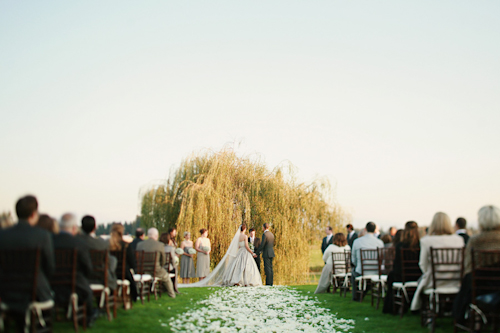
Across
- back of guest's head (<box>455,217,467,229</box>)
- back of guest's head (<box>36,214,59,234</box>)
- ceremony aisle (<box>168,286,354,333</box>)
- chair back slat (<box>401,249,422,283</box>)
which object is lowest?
ceremony aisle (<box>168,286,354,333</box>)

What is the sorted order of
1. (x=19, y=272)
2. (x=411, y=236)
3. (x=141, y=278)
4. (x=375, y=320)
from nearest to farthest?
(x=19, y=272)
(x=375, y=320)
(x=411, y=236)
(x=141, y=278)

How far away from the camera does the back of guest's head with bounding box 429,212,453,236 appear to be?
23.0 feet

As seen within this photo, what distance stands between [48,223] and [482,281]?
5.84 metres

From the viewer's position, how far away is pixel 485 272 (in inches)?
231

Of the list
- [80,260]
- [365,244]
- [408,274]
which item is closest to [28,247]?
[80,260]

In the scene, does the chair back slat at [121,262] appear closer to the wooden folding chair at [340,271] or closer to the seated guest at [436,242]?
the seated guest at [436,242]

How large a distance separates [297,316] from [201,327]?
7.75 feet

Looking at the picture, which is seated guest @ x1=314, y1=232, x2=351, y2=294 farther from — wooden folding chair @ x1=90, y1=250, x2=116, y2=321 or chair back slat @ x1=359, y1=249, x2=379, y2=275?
wooden folding chair @ x1=90, y1=250, x2=116, y2=321

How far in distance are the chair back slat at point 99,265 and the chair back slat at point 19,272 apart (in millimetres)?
1786

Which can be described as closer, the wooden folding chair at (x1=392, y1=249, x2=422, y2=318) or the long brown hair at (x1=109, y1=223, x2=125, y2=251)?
the wooden folding chair at (x1=392, y1=249, x2=422, y2=318)

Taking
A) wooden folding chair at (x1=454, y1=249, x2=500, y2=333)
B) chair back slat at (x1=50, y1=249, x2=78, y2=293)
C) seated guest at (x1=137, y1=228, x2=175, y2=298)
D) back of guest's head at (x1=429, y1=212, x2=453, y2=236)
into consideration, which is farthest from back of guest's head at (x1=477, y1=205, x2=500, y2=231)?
seated guest at (x1=137, y1=228, x2=175, y2=298)

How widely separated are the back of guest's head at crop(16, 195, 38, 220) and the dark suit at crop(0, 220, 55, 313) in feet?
0.24

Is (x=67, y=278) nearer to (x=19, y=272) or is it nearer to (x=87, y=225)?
(x=19, y=272)

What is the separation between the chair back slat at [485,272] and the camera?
225 inches
